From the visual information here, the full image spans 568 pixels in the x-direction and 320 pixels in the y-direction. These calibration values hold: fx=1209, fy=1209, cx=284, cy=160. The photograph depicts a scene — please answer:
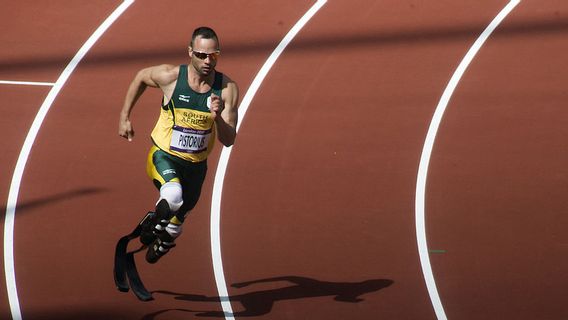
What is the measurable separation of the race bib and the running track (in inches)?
57.9

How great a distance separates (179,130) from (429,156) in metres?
4.23

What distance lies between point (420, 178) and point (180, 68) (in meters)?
3.82

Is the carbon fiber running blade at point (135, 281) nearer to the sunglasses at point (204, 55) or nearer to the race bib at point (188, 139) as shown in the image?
the race bib at point (188, 139)

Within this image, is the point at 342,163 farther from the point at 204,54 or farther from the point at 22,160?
the point at 204,54

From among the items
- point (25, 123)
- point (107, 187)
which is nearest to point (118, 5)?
point (25, 123)

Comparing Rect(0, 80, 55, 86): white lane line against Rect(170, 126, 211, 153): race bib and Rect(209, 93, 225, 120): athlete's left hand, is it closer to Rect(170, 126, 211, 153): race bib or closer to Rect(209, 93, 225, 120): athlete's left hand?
Rect(170, 126, 211, 153): race bib

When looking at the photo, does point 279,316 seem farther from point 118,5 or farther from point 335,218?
point 118,5

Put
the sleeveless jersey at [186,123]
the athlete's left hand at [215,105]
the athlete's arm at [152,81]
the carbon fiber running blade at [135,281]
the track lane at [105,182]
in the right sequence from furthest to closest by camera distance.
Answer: the track lane at [105,182]
the carbon fiber running blade at [135,281]
the athlete's arm at [152,81]
the sleeveless jersey at [186,123]
the athlete's left hand at [215,105]

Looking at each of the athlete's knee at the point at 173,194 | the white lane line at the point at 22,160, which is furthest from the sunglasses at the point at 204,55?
the white lane line at the point at 22,160

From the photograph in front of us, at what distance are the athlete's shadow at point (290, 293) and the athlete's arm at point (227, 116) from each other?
159 cm

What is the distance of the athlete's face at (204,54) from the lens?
10047 millimetres

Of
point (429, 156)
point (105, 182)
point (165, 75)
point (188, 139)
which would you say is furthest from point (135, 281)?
point (429, 156)

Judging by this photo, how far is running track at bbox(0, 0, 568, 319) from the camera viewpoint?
444 inches

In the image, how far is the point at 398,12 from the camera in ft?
55.2
